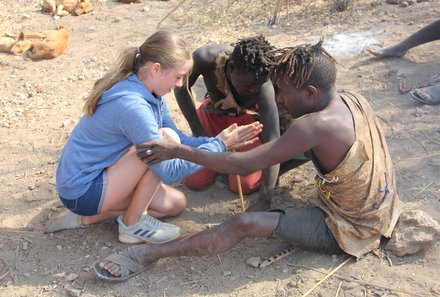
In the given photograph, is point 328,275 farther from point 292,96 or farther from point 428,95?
point 428,95

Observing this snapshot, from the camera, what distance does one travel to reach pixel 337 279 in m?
2.58

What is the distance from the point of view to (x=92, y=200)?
8.98ft

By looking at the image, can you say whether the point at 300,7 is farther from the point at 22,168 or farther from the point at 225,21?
the point at 22,168

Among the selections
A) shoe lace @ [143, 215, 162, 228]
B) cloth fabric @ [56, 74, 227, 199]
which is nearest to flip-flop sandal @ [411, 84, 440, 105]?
cloth fabric @ [56, 74, 227, 199]

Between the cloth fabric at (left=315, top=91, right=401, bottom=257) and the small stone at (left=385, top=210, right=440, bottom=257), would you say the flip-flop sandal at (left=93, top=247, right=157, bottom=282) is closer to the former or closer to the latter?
the cloth fabric at (left=315, top=91, right=401, bottom=257)

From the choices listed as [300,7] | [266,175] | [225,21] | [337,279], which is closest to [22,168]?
[266,175]

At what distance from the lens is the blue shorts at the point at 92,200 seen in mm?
2711

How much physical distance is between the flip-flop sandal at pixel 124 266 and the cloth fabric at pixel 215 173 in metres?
0.77

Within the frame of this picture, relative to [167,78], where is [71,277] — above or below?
below

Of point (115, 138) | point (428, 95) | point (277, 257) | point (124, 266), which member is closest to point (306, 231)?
point (277, 257)

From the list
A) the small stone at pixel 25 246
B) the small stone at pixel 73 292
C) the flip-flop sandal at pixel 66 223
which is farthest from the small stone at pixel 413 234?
the small stone at pixel 25 246

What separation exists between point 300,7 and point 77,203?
160 inches

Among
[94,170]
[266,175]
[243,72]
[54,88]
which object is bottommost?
[54,88]

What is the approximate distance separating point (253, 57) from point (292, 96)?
382 mm
